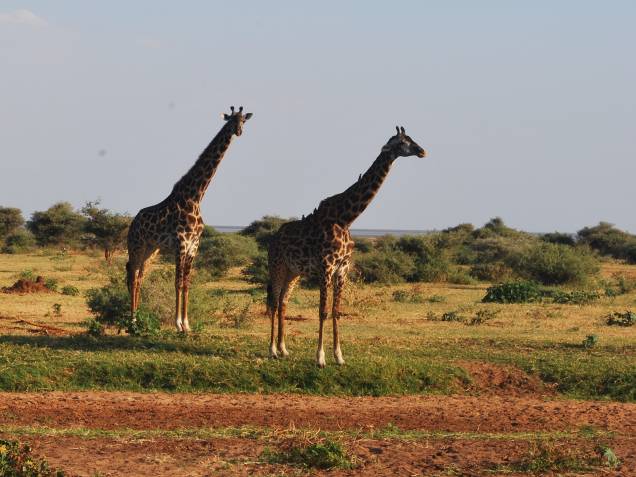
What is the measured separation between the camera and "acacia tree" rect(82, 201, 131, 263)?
1643 inches

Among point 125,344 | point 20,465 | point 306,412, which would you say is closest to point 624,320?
point 125,344

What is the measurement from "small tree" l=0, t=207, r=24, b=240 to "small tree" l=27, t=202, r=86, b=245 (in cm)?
410

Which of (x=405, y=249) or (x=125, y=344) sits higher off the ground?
(x=405, y=249)

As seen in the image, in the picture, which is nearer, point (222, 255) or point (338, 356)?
point (338, 356)

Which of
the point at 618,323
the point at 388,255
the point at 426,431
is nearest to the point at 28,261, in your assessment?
the point at 388,255

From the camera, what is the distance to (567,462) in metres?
8.30

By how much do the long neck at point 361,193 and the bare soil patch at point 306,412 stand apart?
258 cm

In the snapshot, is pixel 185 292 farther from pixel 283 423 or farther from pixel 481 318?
pixel 481 318

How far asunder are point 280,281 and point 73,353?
293 centimetres

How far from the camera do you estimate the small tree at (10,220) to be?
Answer: 57.5 meters

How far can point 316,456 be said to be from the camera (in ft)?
27.2

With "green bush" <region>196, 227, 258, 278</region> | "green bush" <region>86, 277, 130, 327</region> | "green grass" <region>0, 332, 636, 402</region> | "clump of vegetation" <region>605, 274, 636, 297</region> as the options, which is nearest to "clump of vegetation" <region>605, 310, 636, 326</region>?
"green grass" <region>0, 332, 636, 402</region>

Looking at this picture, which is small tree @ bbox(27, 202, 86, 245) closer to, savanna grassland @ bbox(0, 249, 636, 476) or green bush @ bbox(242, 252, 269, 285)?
green bush @ bbox(242, 252, 269, 285)

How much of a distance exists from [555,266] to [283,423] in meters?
23.4
